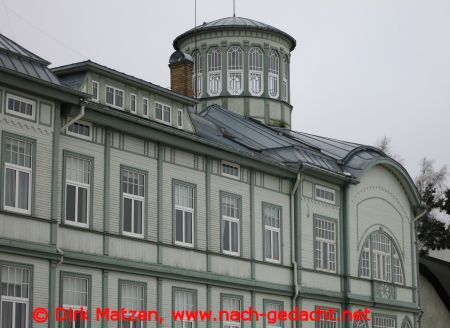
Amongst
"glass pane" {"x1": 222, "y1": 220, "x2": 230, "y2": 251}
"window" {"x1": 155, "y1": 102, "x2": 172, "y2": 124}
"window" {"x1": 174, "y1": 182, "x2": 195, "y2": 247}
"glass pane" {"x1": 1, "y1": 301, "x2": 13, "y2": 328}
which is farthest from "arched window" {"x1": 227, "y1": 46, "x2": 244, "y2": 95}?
"glass pane" {"x1": 1, "y1": 301, "x2": 13, "y2": 328}

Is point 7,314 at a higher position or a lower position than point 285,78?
lower

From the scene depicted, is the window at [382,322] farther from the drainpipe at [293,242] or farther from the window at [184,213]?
the window at [184,213]

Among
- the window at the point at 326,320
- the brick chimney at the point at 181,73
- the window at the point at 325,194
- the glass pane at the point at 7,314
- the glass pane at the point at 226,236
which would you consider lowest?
the glass pane at the point at 7,314

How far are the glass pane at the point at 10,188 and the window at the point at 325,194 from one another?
14281 millimetres

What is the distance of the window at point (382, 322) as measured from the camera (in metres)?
40.1

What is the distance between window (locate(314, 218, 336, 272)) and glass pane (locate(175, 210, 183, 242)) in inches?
283

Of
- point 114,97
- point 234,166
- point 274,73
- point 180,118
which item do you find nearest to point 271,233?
point 234,166

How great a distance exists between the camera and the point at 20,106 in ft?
87.6

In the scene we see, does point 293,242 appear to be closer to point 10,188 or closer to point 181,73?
point 181,73

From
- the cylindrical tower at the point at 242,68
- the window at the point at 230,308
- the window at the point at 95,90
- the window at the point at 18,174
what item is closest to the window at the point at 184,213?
the window at the point at 230,308

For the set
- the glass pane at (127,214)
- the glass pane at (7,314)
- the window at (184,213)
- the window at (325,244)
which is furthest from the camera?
the window at (325,244)

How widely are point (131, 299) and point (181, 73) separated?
12.4 metres

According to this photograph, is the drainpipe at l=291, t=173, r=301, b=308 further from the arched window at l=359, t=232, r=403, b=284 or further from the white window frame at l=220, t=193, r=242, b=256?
the arched window at l=359, t=232, r=403, b=284

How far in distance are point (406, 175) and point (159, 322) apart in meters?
15.8
